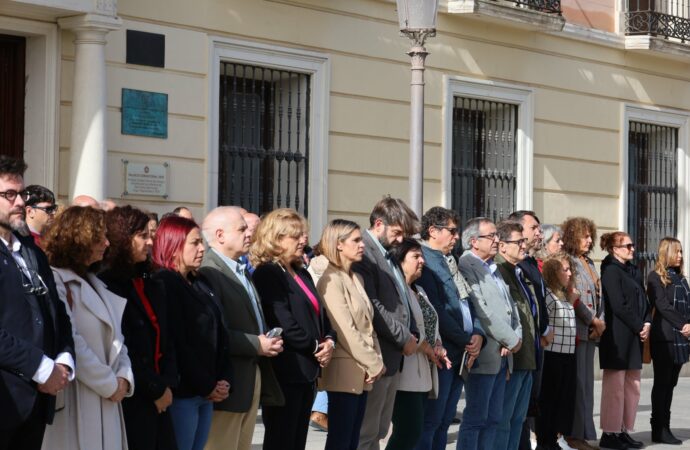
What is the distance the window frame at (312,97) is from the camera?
13203 mm

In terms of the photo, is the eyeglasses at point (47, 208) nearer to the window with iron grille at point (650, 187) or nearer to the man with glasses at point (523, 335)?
the man with glasses at point (523, 335)

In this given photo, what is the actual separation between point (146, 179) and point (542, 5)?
6.27 meters

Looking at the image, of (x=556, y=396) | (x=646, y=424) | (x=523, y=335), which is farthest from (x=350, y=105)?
(x=523, y=335)

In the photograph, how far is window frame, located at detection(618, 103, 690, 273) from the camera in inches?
713

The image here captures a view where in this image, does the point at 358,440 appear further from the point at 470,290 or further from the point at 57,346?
the point at 57,346

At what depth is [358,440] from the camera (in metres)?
8.18

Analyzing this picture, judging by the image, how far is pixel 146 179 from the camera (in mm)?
12523

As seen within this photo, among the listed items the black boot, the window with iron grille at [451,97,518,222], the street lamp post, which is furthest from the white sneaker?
the window with iron grille at [451,97,518,222]

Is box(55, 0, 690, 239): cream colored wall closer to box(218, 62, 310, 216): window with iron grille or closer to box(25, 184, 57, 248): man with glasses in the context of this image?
box(218, 62, 310, 216): window with iron grille

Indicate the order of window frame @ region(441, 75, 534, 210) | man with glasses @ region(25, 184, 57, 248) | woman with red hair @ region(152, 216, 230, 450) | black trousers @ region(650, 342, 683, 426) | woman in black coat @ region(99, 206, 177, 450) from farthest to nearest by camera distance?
window frame @ region(441, 75, 534, 210) → black trousers @ region(650, 342, 683, 426) → man with glasses @ region(25, 184, 57, 248) → woman with red hair @ region(152, 216, 230, 450) → woman in black coat @ region(99, 206, 177, 450)

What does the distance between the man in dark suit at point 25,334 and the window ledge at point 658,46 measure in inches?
525

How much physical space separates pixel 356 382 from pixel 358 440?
458mm

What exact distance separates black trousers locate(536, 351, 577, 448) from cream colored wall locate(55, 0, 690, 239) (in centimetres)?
408

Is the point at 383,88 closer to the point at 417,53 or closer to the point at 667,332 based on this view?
the point at 417,53
